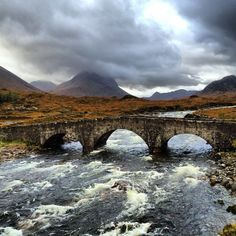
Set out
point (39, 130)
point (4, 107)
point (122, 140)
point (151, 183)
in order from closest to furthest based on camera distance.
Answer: point (151, 183), point (39, 130), point (122, 140), point (4, 107)

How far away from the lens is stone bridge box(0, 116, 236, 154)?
1729 inches

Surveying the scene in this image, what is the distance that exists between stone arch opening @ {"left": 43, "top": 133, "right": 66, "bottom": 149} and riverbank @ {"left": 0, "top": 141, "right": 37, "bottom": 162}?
276 centimetres

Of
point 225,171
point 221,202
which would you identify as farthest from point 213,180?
point 221,202

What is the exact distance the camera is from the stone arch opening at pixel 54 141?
198ft

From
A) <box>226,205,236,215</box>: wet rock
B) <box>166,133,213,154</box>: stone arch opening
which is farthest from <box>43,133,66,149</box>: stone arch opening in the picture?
<box>226,205,236,215</box>: wet rock

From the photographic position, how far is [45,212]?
29156mm

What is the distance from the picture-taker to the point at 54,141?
62.6m

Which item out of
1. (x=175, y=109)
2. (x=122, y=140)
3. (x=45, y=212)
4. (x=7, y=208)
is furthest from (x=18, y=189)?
(x=175, y=109)

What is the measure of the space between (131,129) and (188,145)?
10658 millimetres

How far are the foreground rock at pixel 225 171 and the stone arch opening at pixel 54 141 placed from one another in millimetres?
28497

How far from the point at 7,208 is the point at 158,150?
24819 millimetres

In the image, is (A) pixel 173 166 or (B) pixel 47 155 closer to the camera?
(A) pixel 173 166

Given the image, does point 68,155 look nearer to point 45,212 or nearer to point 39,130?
point 39,130

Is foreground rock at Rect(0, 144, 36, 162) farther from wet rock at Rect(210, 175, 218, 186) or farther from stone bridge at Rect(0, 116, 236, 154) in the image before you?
wet rock at Rect(210, 175, 218, 186)
